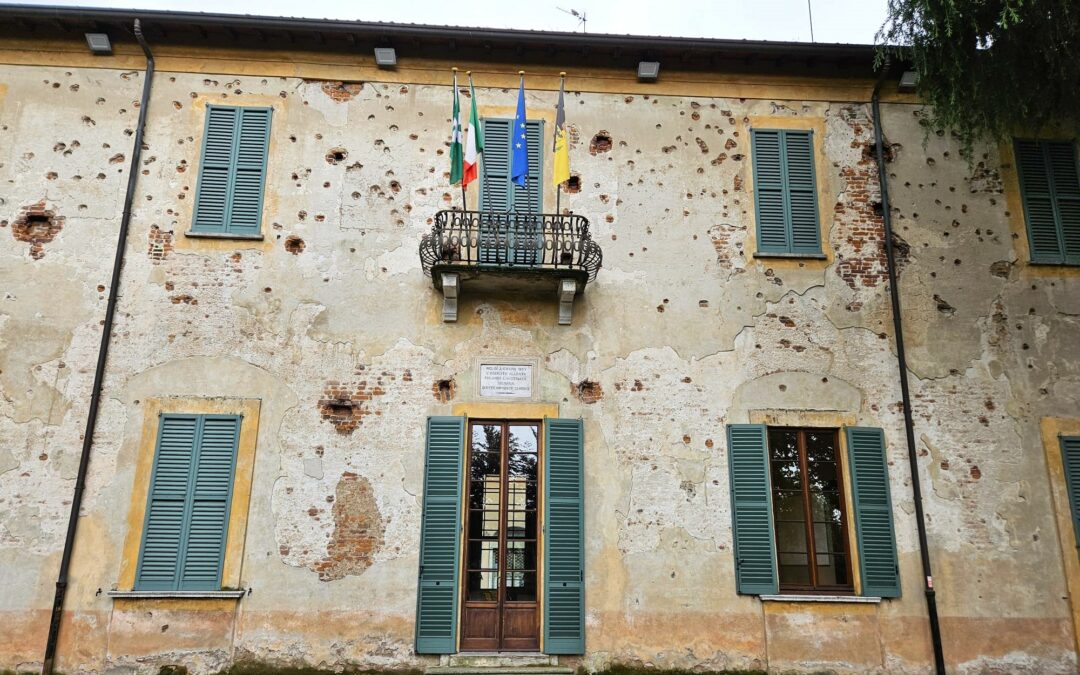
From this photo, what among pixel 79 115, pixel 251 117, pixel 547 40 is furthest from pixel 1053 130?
pixel 79 115

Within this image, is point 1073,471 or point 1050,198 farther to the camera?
point 1050,198

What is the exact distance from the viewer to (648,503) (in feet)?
27.8

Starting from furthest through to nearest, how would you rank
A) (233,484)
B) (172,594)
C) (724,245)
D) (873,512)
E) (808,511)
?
(724,245)
(808,511)
(873,512)
(233,484)
(172,594)

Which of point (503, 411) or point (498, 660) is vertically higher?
point (503, 411)

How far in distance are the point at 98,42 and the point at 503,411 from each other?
6.55m

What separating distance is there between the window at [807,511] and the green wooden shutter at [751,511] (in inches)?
0.4

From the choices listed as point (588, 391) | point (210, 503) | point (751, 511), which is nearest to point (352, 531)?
point (210, 503)

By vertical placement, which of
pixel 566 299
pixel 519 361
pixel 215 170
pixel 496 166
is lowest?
pixel 519 361

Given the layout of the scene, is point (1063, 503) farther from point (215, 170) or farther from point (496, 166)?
point (215, 170)

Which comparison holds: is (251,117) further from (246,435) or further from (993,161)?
(993,161)

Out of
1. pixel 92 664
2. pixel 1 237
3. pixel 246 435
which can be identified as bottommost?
pixel 92 664

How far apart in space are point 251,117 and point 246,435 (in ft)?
12.5

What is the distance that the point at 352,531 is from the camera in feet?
27.0

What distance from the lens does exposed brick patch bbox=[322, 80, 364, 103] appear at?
31.7 feet
